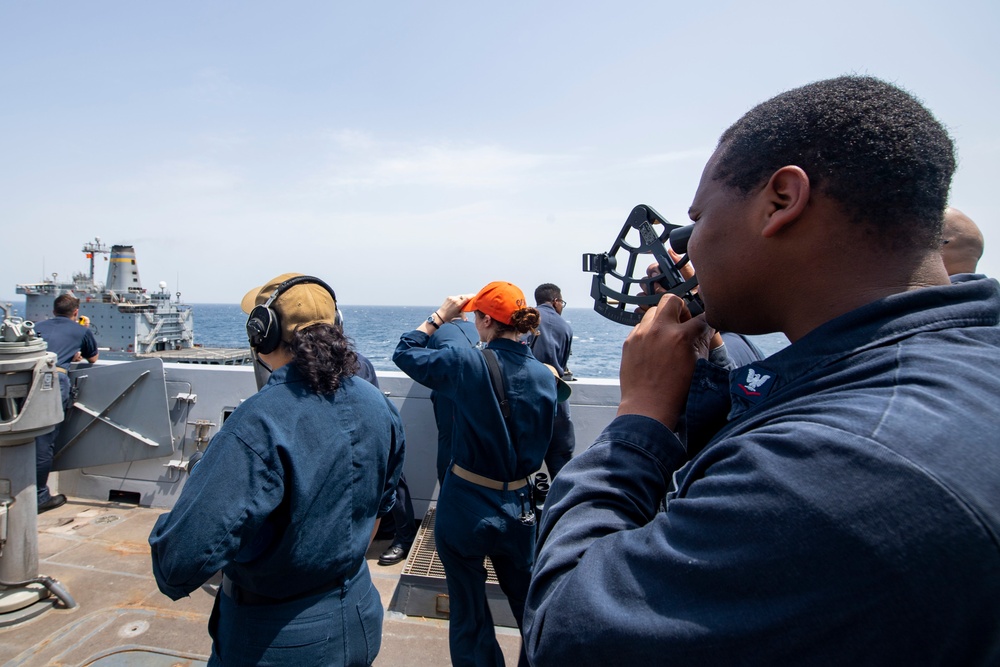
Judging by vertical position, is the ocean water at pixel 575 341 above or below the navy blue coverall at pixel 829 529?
below

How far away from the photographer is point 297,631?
2020 mm

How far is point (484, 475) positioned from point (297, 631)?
1.37 metres

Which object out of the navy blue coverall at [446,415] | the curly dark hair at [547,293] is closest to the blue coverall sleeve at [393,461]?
the navy blue coverall at [446,415]

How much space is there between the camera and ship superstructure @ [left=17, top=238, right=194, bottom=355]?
32250 mm

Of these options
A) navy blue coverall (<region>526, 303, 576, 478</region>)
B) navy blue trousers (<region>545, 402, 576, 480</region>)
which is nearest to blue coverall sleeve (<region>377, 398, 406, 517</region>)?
navy blue coverall (<region>526, 303, 576, 478</region>)

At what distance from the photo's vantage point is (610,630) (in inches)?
29.9

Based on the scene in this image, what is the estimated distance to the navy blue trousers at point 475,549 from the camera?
3082mm

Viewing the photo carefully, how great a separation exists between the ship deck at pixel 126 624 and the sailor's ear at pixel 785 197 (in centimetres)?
334

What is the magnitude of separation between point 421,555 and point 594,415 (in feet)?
6.42

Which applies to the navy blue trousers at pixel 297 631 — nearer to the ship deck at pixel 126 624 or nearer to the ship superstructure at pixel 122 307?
the ship deck at pixel 126 624

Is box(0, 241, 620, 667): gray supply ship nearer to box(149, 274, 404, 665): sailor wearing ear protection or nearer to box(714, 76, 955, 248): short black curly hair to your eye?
box(149, 274, 404, 665): sailor wearing ear protection

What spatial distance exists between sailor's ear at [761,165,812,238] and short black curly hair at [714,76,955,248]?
0.02m

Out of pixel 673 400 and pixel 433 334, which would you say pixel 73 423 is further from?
pixel 673 400

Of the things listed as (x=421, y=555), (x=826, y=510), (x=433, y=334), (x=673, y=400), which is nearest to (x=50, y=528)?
(x=421, y=555)
